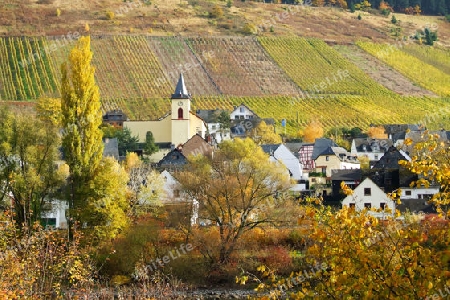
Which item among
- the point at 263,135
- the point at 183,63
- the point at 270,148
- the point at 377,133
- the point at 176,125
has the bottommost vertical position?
the point at 377,133

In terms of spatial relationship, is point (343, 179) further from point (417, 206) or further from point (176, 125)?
point (176, 125)

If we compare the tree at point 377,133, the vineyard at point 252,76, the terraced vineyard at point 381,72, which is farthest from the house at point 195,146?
the terraced vineyard at point 381,72

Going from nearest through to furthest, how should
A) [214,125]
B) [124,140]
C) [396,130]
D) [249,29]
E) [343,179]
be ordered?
[343,179]
[124,140]
[214,125]
[396,130]
[249,29]

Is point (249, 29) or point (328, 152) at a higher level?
point (249, 29)

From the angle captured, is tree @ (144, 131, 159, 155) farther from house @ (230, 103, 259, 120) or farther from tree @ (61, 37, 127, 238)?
tree @ (61, 37, 127, 238)

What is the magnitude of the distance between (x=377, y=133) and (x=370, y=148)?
808cm

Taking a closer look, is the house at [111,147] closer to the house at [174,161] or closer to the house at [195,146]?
the house at [195,146]

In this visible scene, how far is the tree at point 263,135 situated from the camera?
86.3 meters

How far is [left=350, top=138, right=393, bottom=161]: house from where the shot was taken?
87.6 m

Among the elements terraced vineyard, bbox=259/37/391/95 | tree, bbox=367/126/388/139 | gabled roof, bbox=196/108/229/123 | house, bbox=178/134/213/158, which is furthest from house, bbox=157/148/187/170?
terraced vineyard, bbox=259/37/391/95

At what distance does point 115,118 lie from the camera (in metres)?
96.2

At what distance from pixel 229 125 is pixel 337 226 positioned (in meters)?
84.3

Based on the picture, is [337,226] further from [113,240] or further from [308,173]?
[308,173]

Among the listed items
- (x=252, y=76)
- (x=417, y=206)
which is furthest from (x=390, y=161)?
(x=252, y=76)
